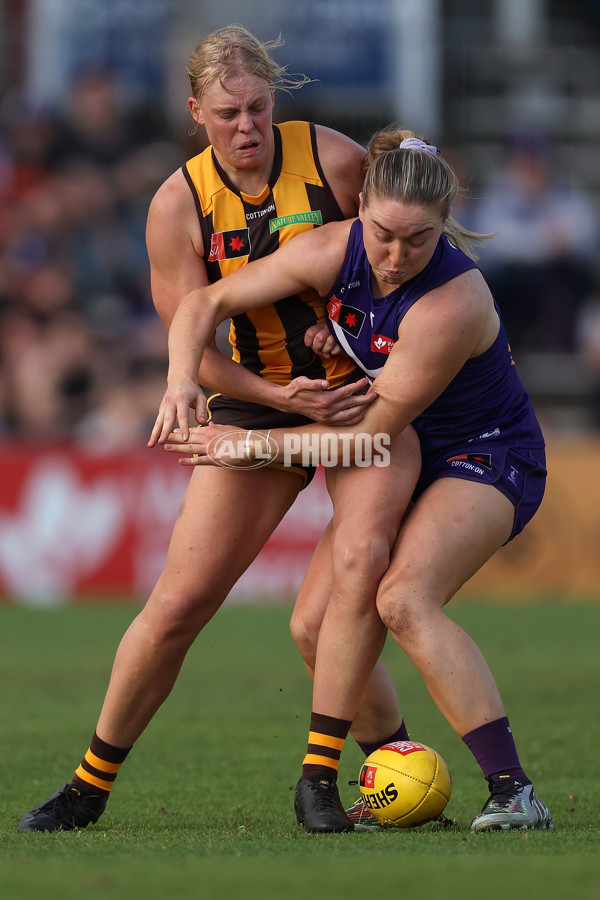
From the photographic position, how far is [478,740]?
4.02 metres

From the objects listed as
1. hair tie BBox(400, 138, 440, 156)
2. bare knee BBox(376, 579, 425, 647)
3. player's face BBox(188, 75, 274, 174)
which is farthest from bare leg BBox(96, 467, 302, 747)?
hair tie BBox(400, 138, 440, 156)

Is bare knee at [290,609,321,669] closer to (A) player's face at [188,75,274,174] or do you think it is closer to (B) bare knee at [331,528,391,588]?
(B) bare knee at [331,528,391,588]

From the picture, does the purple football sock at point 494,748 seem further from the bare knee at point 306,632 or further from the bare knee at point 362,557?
the bare knee at point 306,632

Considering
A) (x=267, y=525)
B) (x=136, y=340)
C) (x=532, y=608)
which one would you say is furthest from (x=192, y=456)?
(x=136, y=340)

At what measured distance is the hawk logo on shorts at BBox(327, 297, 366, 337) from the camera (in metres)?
4.21

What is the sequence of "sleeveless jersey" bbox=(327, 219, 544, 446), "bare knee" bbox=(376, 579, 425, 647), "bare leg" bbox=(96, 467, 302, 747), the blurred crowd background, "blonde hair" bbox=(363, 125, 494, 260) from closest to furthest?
"blonde hair" bbox=(363, 125, 494, 260) < "bare knee" bbox=(376, 579, 425, 647) < "sleeveless jersey" bbox=(327, 219, 544, 446) < "bare leg" bbox=(96, 467, 302, 747) < the blurred crowd background

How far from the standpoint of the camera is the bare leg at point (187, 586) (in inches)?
171

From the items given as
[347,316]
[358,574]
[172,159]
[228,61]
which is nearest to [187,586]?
[358,574]

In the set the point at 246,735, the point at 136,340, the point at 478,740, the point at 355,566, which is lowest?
the point at 246,735

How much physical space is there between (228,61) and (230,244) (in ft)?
1.92

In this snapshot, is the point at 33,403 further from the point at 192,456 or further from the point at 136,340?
the point at 192,456

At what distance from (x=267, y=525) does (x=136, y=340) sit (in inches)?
365

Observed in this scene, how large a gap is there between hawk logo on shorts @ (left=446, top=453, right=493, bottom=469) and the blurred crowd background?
793 centimetres

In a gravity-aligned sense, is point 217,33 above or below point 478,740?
above
